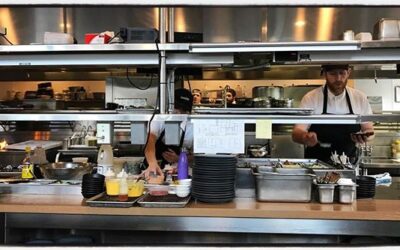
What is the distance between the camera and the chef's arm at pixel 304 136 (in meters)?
3.44

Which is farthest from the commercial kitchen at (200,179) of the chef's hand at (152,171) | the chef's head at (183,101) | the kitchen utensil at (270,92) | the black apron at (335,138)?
the kitchen utensil at (270,92)

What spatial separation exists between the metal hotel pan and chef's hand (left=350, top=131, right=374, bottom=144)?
998 mm

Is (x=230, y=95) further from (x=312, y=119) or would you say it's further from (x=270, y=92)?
(x=312, y=119)

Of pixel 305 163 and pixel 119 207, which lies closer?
pixel 119 207

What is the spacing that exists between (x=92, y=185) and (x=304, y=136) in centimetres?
189

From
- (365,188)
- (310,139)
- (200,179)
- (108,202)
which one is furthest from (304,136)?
(108,202)

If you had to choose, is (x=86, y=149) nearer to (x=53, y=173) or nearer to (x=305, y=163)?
(x=53, y=173)

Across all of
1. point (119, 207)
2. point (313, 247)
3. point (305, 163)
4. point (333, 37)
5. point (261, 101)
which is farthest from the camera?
point (333, 37)

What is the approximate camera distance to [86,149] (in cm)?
495

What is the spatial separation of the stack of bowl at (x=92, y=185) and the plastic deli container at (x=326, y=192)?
4.32 ft

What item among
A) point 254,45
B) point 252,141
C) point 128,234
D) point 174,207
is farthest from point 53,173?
point 252,141

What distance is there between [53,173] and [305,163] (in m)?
1.83

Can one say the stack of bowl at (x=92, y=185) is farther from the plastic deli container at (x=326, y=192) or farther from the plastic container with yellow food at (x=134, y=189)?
the plastic deli container at (x=326, y=192)

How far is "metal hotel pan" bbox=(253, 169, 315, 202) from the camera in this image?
2311mm
